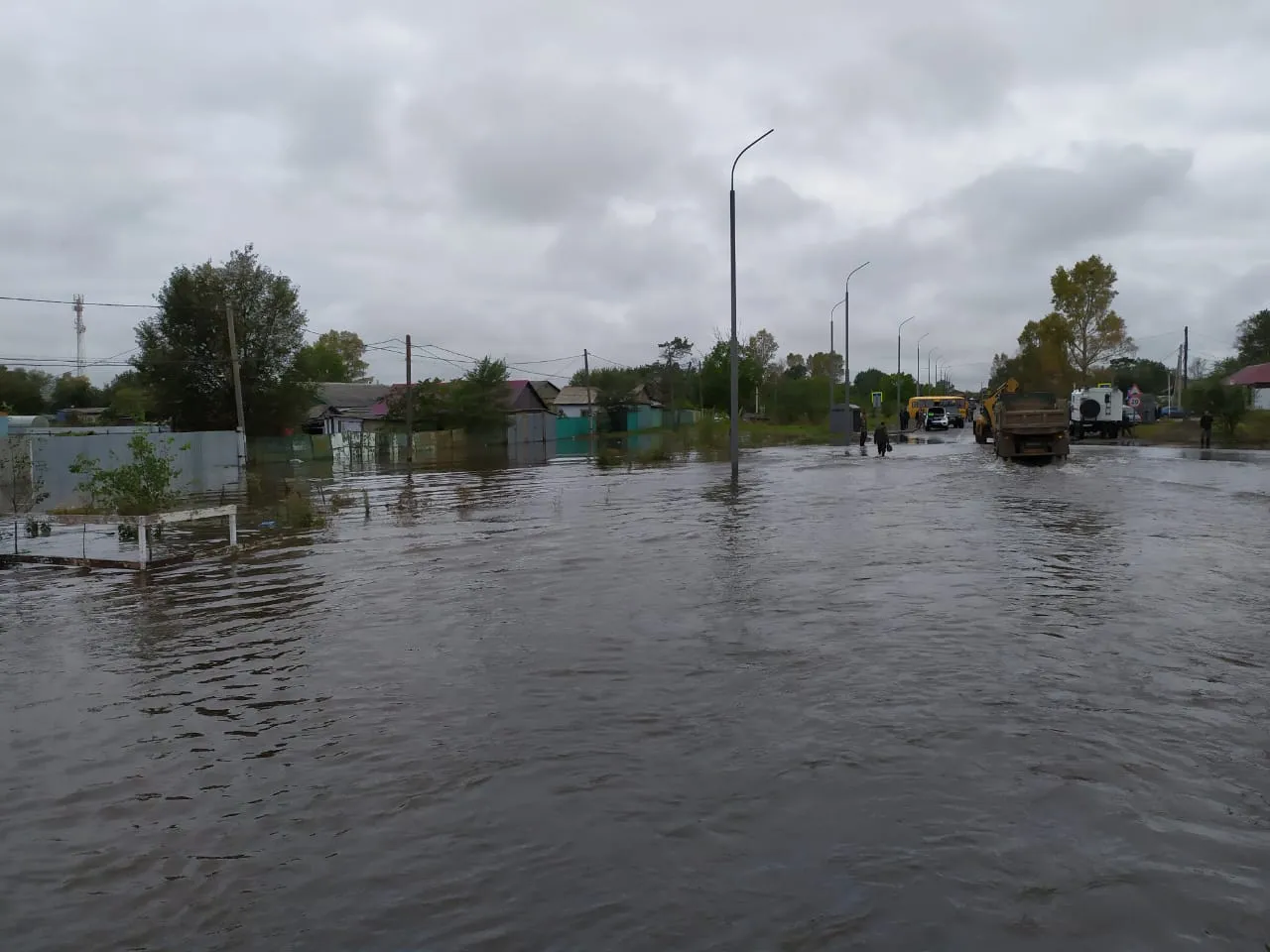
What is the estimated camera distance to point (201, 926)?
4145 mm

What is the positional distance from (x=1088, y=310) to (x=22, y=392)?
8529cm

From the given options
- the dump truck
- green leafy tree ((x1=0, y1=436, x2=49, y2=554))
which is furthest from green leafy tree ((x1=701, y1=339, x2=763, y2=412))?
green leafy tree ((x1=0, y1=436, x2=49, y2=554))

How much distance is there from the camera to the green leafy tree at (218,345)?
49.6 meters

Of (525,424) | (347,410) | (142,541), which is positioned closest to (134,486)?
(142,541)

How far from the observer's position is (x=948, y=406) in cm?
8738

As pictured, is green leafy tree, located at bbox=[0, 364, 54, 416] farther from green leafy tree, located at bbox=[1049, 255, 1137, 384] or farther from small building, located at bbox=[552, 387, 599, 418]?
green leafy tree, located at bbox=[1049, 255, 1137, 384]

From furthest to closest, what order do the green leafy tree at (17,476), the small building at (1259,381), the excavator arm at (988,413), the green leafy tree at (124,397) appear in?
1. the small building at (1259,381)
2. the green leafy tree at (124,397)
3. the excavator arm at (988,413)
4. the green leafy tree at (17,476)

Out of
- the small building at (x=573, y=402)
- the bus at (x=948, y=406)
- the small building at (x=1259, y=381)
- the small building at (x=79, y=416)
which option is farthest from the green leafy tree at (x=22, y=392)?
the small building at (x=1259, y=381)

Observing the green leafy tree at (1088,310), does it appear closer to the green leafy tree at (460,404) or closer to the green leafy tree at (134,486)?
the green leafy tree at (460,404)

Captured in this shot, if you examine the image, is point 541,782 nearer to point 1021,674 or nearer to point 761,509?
point 1021,674

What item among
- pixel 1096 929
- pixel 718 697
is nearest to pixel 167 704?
pixel 718 697

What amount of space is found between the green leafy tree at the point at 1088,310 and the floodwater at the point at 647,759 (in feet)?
202

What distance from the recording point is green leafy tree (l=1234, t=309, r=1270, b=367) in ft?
337

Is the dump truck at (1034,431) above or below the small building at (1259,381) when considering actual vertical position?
below
